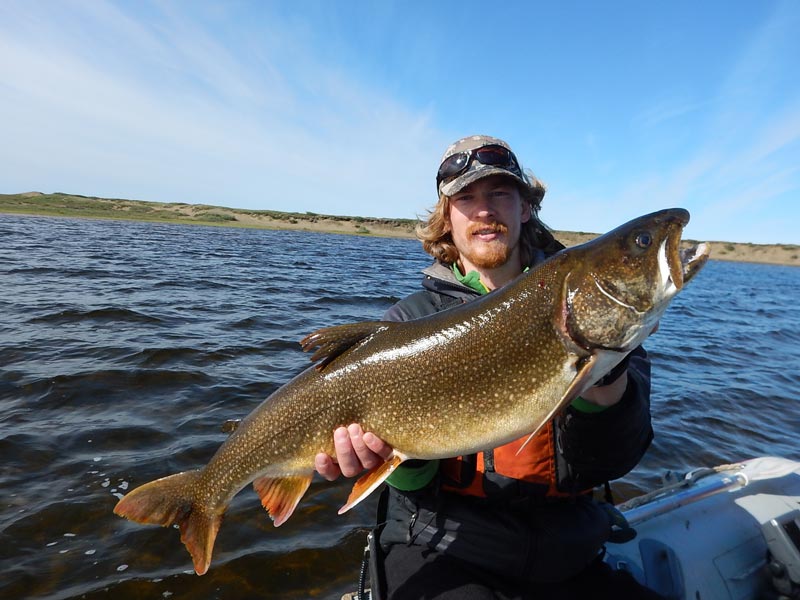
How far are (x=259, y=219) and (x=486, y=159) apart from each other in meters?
95.5

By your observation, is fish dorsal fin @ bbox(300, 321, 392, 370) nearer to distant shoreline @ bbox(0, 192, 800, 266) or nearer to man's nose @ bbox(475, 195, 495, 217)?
man's nose @ bbox(475, 195, 495, 217)

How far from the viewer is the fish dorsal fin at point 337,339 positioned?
289cm

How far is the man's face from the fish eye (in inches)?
51.4

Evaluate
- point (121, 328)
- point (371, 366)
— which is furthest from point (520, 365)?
point (121, 328)

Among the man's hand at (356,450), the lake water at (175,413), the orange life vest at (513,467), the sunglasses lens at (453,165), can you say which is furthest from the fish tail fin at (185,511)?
the sunglasses lens at (453,165)

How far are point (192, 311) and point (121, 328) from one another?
7.93ft

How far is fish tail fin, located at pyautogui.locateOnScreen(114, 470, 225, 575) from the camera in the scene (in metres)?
3.04

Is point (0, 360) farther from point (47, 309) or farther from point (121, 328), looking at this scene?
point (47, 309)

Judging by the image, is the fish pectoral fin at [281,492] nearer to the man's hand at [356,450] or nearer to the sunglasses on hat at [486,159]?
the man's hand at [356,450]

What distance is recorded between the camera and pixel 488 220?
3678mm

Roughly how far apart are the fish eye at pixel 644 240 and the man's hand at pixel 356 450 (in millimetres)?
1819

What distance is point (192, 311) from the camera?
13.3m

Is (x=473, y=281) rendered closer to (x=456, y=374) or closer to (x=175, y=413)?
(x=456, y=374)

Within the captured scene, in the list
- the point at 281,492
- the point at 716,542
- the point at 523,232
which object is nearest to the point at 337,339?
the point at 281,492
